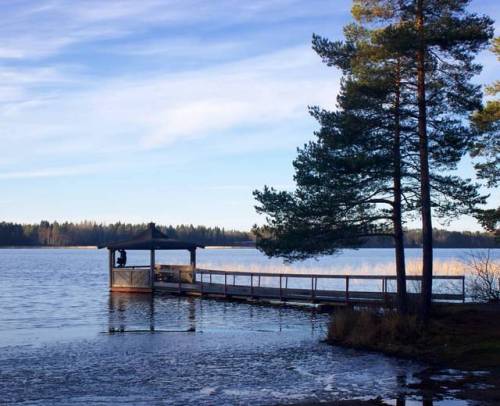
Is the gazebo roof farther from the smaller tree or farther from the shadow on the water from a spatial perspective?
the smaller tree

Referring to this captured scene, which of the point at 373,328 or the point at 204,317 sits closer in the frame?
the point at 373,328

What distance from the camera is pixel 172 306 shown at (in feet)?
115

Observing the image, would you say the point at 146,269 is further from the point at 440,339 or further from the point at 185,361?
the point at 440,339

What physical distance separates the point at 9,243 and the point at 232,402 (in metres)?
190

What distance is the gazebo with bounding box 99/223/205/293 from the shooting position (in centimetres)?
4272

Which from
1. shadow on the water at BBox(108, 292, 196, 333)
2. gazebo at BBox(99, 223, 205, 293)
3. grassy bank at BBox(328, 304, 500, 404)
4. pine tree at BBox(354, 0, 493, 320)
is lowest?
shadow on the water at BBox(108, 292, 196, 333)

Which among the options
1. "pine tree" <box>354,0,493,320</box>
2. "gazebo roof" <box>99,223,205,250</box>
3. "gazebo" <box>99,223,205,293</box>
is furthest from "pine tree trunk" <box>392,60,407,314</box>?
"gazebo roof" <box>99,223,205,250</box>

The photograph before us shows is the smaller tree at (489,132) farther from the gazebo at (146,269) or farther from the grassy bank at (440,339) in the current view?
the gazebo at (146,269)

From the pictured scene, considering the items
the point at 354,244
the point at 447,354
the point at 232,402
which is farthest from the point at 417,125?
the point at 232,402

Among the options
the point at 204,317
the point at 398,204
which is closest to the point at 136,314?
the point at 204,317

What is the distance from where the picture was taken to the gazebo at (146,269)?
42.7m

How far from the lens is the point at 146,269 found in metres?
43.9

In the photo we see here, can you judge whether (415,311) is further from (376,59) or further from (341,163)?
(376,59)

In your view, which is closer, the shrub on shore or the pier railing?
the shrub on shore
